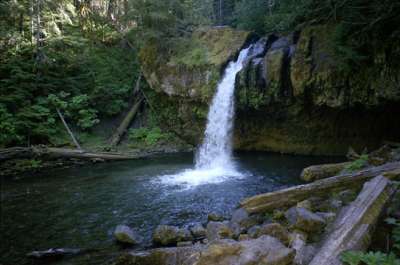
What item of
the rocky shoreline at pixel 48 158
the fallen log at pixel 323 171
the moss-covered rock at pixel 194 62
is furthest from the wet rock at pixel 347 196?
the rocky shoreline at pixel 48 158

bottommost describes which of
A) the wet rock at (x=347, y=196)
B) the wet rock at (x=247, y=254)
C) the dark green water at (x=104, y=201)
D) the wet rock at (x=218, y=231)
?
the dark green water at (x=104, y=201)

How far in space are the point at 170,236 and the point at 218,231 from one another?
1.12m

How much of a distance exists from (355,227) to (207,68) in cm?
1189

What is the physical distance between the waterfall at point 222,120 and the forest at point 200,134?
0.22ft

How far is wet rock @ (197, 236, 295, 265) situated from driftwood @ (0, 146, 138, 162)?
1187cm

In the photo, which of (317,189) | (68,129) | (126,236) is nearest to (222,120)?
(68,129)

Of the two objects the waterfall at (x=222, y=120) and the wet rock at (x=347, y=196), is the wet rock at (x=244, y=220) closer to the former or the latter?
the wet rock at (x=347, y=196)

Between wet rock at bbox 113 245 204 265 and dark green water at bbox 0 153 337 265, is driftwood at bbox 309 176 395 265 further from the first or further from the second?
dark green water at bbox 0 153 337 265

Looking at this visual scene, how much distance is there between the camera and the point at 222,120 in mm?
14023

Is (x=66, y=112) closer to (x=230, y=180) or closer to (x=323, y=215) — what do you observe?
(x=230, y=180)

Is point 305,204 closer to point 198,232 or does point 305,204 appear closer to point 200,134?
point 198,232

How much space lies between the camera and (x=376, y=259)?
2561 millimetres

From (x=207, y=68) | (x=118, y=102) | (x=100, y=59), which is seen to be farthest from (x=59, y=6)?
(x=207, y=68)

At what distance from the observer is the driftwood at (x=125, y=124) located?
1662 centimetres
